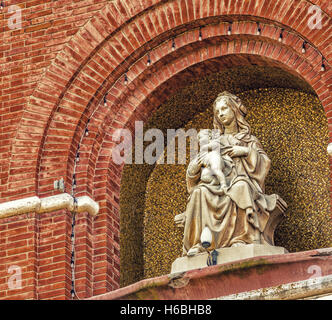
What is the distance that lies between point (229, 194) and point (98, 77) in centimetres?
207

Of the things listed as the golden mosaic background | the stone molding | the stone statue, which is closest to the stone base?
the stone statue

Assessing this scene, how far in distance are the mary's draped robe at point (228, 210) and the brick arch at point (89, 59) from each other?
158 centimetres

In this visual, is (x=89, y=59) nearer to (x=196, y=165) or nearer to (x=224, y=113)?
(x=224, y=113)

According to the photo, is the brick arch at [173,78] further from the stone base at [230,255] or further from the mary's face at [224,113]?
the stone base at [230,255]

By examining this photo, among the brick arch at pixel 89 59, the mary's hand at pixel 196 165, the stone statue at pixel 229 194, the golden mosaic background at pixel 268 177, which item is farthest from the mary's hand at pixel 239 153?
the brick arch at pixel 89 59

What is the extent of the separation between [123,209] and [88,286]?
1.09 m

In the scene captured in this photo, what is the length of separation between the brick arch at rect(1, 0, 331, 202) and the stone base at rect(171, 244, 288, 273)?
179cm

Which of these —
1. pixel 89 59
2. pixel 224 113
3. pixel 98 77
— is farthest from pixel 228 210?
pixel 89 59

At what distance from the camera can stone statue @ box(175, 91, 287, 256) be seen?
40.8 ft

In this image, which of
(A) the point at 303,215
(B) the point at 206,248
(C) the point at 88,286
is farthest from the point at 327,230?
(C) the point at 88,286

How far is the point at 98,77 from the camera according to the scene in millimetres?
13688

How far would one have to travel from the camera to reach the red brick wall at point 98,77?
1305cm

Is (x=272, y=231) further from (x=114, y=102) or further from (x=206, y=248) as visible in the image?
(x=114, y=102)

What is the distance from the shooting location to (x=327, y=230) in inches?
520
